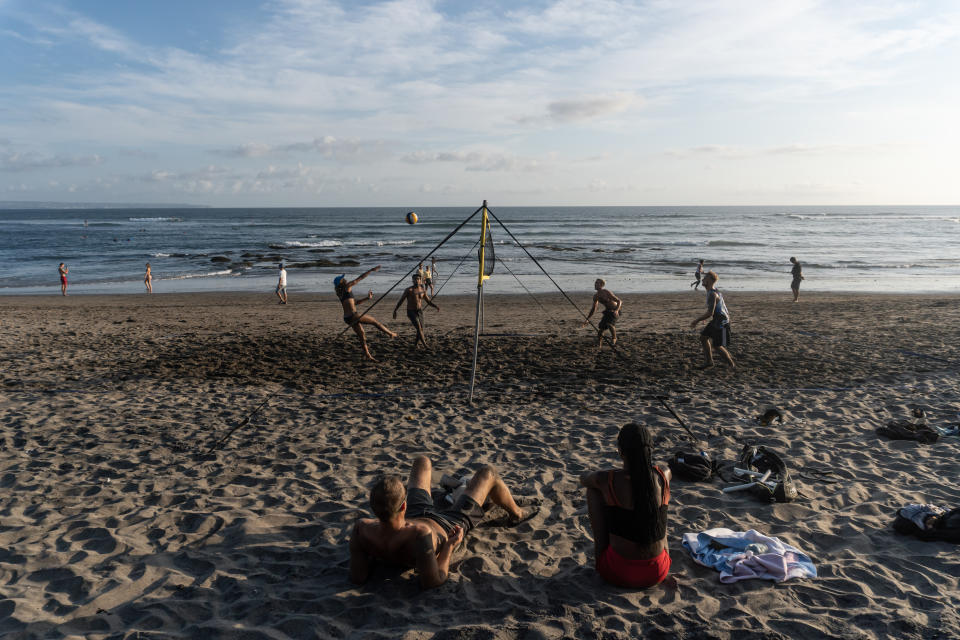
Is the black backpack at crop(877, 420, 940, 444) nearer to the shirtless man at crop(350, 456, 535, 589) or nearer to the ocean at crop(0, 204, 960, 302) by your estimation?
the shirtless man at crop(350, 456, 535, 589)

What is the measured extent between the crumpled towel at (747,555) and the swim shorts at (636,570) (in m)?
0.44

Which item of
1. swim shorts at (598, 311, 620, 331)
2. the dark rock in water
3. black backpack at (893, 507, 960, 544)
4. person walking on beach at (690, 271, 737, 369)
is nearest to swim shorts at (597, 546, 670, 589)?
black backpack at (893, 507, 960, 544)

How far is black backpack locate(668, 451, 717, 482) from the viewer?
5188 millimetres

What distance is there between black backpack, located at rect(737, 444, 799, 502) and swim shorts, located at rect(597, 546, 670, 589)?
168cm

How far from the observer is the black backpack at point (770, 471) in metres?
4.78

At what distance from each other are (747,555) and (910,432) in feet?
11.7

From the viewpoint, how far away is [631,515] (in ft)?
11.4

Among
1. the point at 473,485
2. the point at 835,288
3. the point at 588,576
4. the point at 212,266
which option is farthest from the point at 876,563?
the point at 212,266

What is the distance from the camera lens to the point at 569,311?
651 inches

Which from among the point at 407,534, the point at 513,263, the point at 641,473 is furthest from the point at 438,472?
the point at 513,263

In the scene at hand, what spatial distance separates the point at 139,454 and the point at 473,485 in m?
3.81

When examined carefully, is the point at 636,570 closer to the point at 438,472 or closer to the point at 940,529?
the point at 438,472

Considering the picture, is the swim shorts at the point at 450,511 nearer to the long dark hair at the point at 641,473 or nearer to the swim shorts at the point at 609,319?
the long dark hair at the point at 641,473

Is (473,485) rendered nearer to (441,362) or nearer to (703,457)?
(703,457)
